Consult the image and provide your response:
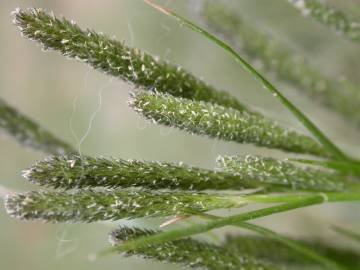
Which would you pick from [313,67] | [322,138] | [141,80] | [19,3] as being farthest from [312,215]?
[19,3]

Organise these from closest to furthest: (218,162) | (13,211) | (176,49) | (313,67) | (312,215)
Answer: (13,211) < (218,162) < (313,67) < (312,215) < (176,49)

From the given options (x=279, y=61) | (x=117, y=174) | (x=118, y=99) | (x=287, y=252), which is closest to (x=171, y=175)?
(x=117, y=174)

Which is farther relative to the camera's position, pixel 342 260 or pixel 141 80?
pixel 342 260

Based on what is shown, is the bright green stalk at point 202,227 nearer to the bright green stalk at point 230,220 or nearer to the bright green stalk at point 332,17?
the bright green stalk at point 230,220

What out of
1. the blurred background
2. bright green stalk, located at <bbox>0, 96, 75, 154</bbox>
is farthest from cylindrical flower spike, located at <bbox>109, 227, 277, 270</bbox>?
the blurred background

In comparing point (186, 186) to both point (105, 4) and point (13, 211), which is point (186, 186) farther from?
point (105, 4)

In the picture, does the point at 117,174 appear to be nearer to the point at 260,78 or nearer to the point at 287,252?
the point at 260,78
